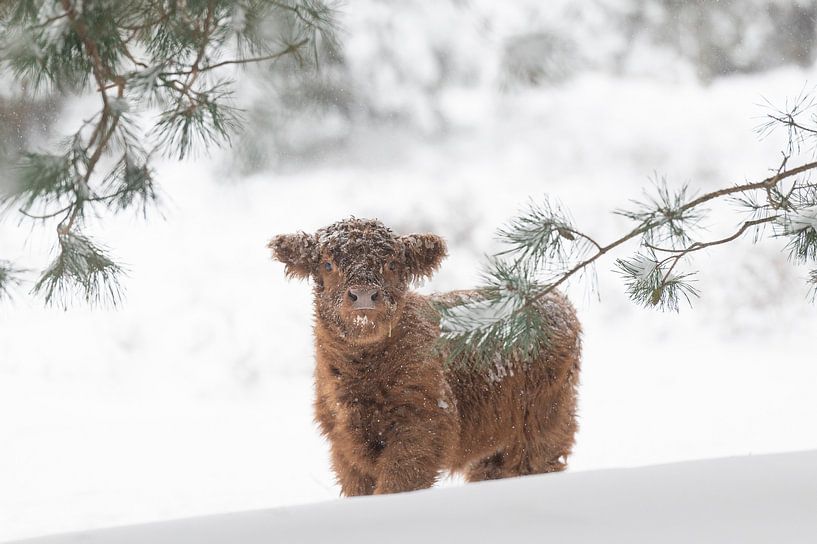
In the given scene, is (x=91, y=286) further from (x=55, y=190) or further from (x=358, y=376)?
(x=358, y=376)

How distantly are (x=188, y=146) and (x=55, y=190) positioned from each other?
0.33m

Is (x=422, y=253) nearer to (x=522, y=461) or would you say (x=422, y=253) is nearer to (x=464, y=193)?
(x=522, y=461)

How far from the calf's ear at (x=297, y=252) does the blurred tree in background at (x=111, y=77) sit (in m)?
0.85

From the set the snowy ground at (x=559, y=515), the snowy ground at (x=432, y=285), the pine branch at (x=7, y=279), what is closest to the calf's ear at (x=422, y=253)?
the snowy ground at (x=559, y=515)

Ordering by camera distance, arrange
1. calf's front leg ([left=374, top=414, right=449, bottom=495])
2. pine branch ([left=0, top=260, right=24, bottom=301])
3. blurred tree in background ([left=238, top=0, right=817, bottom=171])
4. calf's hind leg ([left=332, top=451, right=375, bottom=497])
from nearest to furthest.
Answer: pine branch ([left=0, top=260, right=24, bottom=301]) < calf's front leg ([left=374, top=414, right=449, bottom=495]) < calf's hind leg ([left=332, top=451, right=375, bottom=497]) < blurred tree in background ([left=238, top=0, right=817, bottom=171])

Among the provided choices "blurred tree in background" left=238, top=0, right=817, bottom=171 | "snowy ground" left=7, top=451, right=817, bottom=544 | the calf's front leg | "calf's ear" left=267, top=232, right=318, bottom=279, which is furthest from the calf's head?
"blurred tree in background" left=238, top=0, right=817, bottom=171

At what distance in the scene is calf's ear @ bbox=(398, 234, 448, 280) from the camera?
3080 millimetres

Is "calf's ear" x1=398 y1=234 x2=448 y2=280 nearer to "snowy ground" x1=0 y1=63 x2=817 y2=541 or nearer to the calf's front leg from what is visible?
the calf's front leg

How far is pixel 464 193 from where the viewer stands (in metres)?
8.11

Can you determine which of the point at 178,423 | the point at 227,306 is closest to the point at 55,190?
the point at 178,423

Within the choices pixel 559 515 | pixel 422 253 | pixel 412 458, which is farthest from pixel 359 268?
pixel 559 515

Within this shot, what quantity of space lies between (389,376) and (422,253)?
0.46 metres

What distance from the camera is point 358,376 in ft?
9.83

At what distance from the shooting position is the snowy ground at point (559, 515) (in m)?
1.78
